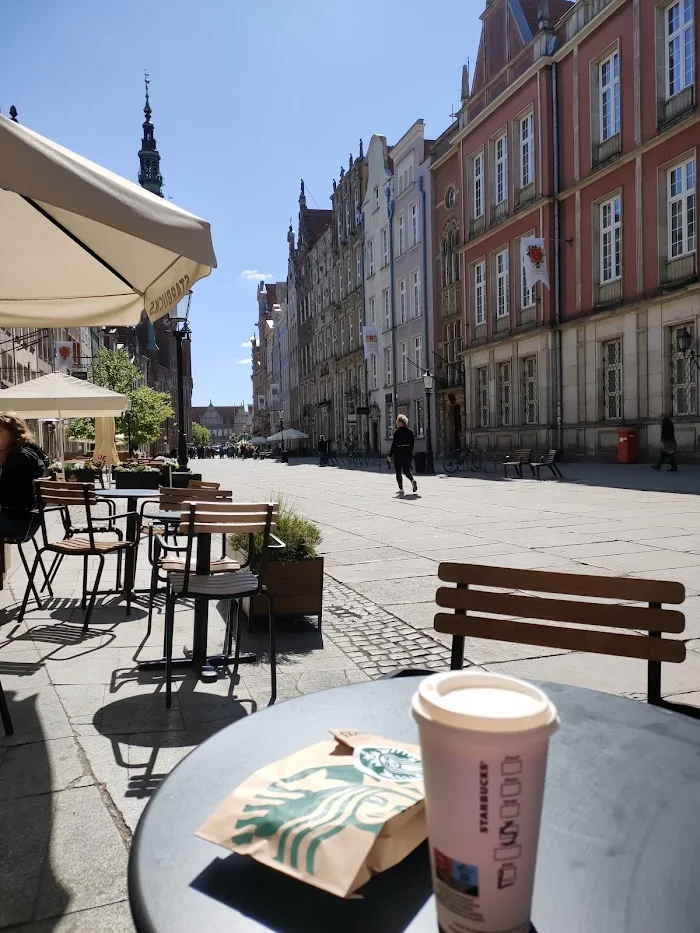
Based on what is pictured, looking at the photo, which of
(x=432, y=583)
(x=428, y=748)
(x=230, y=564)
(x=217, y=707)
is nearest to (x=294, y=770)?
(x=428, y=748)

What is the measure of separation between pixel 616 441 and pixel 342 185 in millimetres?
38183

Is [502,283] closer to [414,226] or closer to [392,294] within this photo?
[414,226]

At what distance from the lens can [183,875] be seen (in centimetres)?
104

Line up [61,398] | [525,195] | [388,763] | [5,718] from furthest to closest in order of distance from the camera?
[525,195]
[61,398]
[5,718]
[388,763]

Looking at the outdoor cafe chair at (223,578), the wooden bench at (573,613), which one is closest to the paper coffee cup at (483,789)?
the wooden bench at (573,613)

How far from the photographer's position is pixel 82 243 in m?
4.83

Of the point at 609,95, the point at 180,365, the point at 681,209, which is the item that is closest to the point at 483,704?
the point at 180,365

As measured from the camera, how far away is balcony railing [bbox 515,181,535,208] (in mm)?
27828

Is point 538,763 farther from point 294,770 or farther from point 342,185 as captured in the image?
point 342,185

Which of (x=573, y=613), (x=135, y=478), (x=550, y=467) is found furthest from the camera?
(x=550, y=467)

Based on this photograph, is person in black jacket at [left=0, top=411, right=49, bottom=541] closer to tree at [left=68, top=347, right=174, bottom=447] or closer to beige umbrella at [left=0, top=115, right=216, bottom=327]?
beige umbrella at [left=0, top=115, right=216, bottom=327]

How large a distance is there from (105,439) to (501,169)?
66.2 feet

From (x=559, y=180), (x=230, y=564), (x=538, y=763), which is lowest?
(x=230, y=564)

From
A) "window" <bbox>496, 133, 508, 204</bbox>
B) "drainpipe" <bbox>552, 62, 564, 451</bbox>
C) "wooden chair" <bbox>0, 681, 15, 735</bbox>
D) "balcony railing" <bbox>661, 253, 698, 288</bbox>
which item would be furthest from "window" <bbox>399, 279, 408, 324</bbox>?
"wooden chair" <bbox>0, 681, 15, 735</bbox>
